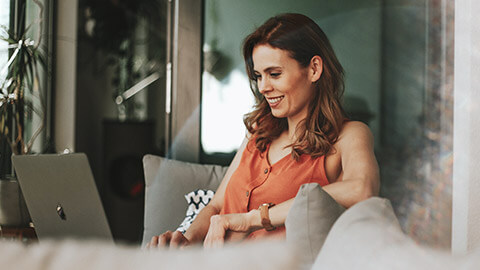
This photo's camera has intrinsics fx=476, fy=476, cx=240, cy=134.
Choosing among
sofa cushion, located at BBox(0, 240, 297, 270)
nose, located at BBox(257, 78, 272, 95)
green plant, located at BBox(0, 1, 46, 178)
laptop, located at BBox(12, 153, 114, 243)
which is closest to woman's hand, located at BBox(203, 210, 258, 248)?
nose, located at BBox(257, 78, 272, 95)

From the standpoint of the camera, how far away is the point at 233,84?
1.44m

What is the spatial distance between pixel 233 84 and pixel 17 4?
1151mm

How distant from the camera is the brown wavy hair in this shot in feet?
3.93

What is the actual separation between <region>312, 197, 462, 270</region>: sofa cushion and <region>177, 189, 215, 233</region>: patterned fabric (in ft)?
2.47

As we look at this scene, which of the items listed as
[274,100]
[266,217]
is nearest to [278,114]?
[274,100]

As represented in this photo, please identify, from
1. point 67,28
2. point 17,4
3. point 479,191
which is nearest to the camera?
point 479,191

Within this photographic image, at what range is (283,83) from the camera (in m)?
1.24

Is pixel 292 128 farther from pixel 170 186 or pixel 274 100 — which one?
pixel 170 186

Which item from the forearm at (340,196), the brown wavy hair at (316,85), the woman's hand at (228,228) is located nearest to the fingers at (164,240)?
the woman's hand at (228,228)

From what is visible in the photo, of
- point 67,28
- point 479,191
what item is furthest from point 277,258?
point 67,28

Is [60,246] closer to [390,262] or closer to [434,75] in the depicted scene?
[390,262]

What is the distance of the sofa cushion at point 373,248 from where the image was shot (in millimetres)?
459

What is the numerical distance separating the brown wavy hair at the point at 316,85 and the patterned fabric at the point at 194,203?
227 millimetres

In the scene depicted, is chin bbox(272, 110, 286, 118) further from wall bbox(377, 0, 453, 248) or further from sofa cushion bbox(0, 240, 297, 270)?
sofa cushion bbox(0, 240, 297, 270)
